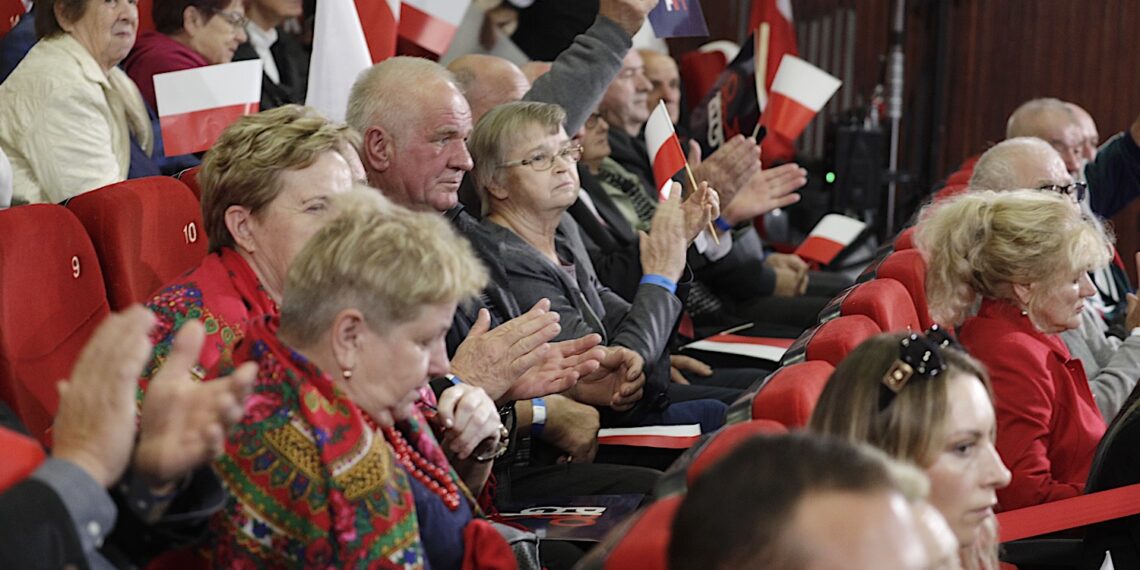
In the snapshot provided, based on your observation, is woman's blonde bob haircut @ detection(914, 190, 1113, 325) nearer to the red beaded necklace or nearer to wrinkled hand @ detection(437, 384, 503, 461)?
wrinkled hand @ detection(437, 384, 503, 461)

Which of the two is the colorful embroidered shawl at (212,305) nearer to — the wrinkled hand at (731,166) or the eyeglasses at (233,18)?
the eyeglasses at (233,18)

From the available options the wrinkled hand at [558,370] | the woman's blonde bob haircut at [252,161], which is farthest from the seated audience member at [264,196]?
the wrinkled hand at [558,370]

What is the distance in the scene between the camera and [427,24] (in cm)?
397

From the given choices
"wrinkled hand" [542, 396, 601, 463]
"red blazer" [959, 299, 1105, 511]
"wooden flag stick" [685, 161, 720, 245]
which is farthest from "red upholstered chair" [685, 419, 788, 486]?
"wooden flag stick" [685, 161, 720, 245]

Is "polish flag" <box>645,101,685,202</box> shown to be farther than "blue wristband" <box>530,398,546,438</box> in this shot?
Yes

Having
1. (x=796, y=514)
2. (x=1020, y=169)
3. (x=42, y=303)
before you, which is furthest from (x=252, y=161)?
(x=1020, y=169)

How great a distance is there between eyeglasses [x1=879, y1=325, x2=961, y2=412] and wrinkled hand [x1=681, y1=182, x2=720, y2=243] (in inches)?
57.8

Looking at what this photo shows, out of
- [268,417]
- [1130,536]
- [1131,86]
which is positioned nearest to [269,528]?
[268,417]

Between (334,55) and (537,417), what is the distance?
114cm

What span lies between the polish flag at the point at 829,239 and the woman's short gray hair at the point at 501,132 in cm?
232

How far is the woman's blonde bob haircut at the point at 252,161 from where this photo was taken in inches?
81.3

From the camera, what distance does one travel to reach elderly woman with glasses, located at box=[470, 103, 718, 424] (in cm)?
290

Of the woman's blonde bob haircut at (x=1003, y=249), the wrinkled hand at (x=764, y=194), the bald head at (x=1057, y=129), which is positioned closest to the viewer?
the woman's blonde bob haircut at (x=1003, y=249)

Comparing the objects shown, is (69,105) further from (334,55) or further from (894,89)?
(894,89)
